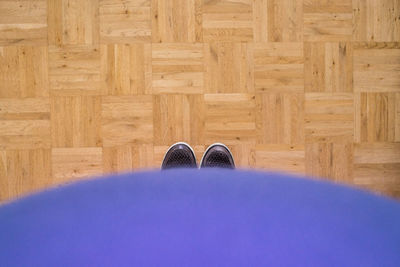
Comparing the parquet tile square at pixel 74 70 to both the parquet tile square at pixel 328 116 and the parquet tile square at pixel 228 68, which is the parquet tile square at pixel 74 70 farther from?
the parquet tile square at pixel 328 116

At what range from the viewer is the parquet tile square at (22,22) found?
1106mm

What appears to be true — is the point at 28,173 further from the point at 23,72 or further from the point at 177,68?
the point at 177,68

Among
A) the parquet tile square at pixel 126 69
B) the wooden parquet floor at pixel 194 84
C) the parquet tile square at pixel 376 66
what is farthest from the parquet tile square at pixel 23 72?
the parquet tile square at pixel 376 66

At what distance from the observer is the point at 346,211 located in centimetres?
33

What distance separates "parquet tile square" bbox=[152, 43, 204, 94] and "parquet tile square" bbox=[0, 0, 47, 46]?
1.40 ft

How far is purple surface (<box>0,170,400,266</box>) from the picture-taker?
27cm

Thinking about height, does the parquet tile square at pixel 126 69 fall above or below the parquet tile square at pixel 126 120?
above

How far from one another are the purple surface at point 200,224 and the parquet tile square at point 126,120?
74cm

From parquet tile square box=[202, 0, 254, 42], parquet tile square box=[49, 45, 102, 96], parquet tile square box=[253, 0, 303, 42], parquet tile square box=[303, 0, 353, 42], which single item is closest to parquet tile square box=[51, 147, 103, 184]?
parquet tile square box=[49, 45, 102, 96]

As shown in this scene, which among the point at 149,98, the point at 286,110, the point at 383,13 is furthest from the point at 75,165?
the point at 383,13

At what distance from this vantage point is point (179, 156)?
111cm

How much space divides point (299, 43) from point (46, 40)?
94cm

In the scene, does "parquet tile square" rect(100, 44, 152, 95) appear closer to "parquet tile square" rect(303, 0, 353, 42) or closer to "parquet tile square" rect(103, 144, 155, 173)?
"parquet tile square" rect(103, 144, 155, 173)

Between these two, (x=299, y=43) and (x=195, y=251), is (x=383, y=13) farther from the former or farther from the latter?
(x=195, y=251)
